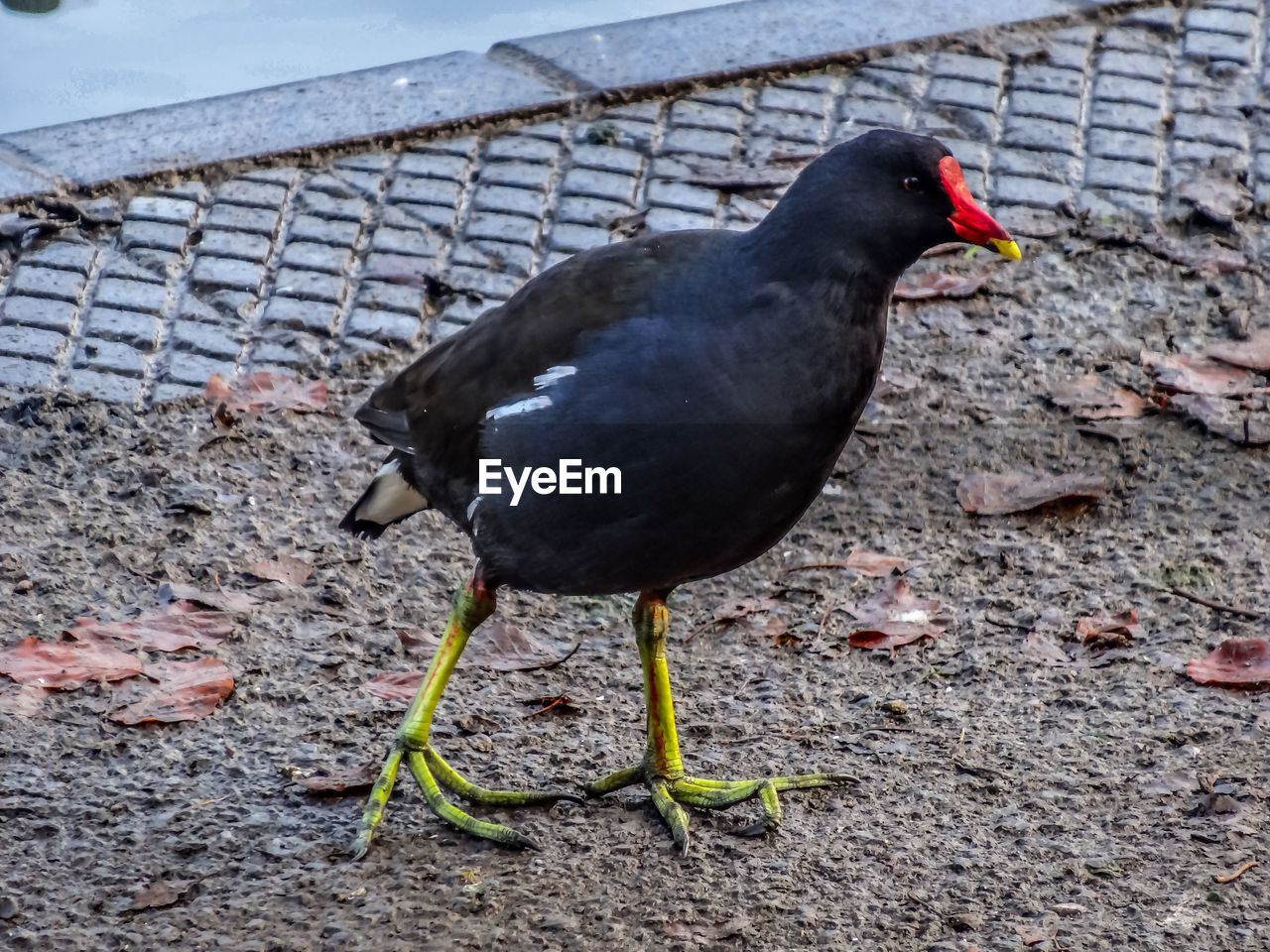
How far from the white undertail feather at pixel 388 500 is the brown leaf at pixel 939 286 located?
7.21 ft

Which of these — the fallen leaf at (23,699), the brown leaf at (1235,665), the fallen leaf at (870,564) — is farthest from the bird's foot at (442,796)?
the brown leaf at (1235,665)

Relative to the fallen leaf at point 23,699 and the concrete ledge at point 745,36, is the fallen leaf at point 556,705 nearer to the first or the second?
the fallen leaf at point 23,699

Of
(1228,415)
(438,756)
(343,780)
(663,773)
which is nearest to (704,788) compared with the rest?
(663,773)

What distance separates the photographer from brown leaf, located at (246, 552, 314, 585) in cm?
433

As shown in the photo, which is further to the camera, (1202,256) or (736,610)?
(1202,256)

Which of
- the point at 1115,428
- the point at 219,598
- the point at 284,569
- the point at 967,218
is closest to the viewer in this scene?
the point at 967,218

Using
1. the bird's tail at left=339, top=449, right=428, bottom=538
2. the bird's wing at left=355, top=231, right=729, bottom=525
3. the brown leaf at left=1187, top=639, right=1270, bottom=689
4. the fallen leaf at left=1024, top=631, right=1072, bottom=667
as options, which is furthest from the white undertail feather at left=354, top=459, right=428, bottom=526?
the brown leaf at left=1187, top=639, right=1270, bottom=689

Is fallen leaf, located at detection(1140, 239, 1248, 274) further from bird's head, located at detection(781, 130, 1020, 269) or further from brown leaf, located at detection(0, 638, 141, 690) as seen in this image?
brown leaf, located at detection(0, 638, 141, 690)

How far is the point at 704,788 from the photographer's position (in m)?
3.55

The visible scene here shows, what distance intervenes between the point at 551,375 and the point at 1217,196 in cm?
358

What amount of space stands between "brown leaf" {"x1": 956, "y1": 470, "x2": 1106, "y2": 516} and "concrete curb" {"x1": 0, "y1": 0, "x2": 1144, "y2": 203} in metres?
2.51

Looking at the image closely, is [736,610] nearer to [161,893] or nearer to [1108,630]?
[1108,630]

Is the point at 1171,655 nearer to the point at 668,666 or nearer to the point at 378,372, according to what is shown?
the point at 668,666

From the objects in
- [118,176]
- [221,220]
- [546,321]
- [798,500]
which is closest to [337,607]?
[546,321]
